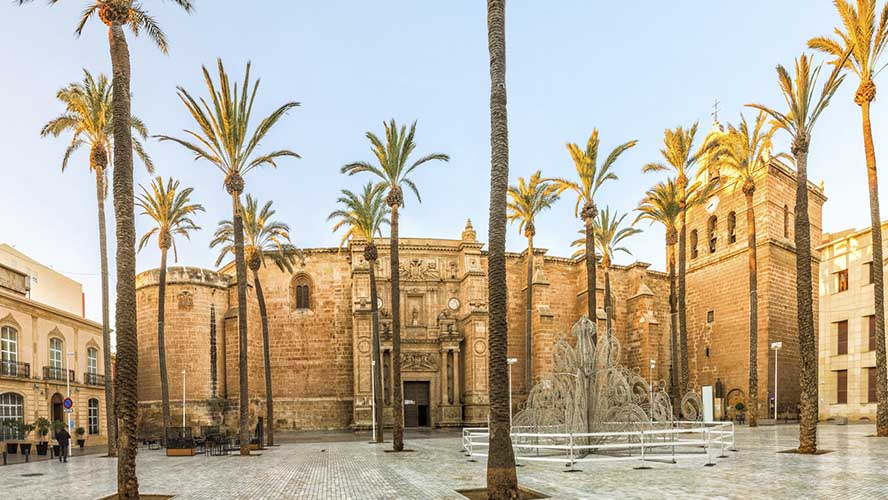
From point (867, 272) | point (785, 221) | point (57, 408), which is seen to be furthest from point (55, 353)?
point (785, 221)

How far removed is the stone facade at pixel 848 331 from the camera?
108ft

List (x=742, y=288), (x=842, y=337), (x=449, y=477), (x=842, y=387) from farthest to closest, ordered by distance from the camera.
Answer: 1. (x=742, y=288)
2. (x=842, y=337)
3. (x=842, y=387)
4. (x=449, y=477)

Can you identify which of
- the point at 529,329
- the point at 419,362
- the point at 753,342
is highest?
the point at 529,329

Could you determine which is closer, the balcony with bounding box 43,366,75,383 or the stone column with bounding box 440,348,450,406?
the balcony with bounding box 43,366,75,383

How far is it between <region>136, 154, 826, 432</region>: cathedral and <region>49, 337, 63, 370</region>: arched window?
6.67 m

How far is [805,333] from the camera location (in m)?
18.6

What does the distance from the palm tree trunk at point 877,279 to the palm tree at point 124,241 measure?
22913mm

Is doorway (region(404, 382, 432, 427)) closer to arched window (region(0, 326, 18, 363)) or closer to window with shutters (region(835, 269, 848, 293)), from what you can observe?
arched window (region(0, 326, 18, 363))

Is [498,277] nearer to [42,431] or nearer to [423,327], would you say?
[42,431]

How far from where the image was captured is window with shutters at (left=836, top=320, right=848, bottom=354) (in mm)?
34188

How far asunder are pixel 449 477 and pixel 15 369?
2535cm

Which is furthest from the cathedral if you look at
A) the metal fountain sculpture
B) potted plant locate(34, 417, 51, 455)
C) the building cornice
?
the metal fountain sculpture

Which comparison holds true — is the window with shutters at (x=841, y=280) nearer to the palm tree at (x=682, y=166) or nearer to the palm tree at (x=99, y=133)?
the palm tree at (x=682, y=166)

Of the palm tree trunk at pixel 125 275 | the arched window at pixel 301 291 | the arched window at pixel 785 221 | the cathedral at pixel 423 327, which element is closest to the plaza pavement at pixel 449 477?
the palm tree trunk at pixel 125 275
